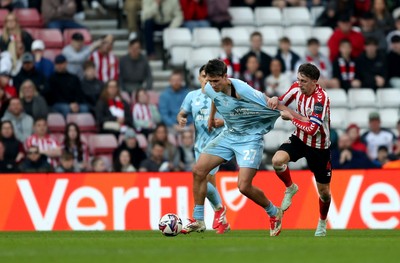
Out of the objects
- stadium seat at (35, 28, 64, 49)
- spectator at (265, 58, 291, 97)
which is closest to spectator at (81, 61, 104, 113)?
stadium seat at (35, 28, 64, 49)

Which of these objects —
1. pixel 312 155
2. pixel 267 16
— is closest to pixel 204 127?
pixel 312 155

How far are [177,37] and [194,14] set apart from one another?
0.79 meters

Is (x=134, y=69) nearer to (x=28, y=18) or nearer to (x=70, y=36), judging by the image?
(x=70, y=36)

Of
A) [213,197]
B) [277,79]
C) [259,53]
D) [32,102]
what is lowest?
[213,197]

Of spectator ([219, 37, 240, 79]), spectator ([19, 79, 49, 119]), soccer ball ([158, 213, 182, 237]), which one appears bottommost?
soccer ball ([158, 213, 182, 237])

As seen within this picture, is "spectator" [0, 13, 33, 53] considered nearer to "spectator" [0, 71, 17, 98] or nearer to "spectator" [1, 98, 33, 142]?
"spectator" [0, 71, 17, 98]

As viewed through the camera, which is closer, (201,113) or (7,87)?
(201,113)

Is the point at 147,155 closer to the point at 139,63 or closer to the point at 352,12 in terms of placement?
the point at 139,63

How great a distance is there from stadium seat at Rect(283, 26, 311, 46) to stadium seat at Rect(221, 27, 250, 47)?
0.90 meters

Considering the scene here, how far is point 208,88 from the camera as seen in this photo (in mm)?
16625

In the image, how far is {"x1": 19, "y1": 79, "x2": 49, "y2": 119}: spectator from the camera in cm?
2336

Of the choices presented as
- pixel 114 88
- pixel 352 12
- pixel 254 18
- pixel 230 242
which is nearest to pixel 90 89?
pixel 114 88

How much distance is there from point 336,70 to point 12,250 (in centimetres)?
1325

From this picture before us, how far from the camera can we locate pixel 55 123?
23.8 metres
